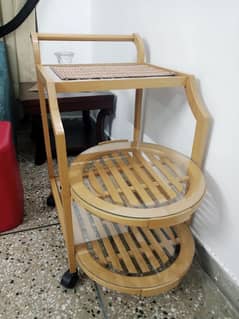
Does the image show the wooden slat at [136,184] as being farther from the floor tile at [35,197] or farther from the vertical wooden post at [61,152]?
the floor tile at [35,197]

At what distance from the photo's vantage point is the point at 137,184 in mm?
723

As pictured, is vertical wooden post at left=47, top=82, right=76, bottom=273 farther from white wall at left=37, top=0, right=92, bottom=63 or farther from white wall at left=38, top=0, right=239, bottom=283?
white wall at left=37, top=0, right=92, bottom=63

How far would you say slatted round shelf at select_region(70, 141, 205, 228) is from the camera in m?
0.58

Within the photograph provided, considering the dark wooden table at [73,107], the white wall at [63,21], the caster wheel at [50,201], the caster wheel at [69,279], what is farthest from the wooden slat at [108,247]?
the white wall at [63,21]

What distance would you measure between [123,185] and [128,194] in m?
0.05

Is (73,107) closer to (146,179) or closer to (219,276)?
(146,179)

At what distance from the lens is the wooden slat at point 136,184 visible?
65 cm

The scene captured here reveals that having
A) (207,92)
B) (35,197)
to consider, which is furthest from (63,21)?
(207,92)

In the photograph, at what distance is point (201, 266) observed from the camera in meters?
0.85

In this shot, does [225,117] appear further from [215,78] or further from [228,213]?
[228,213]

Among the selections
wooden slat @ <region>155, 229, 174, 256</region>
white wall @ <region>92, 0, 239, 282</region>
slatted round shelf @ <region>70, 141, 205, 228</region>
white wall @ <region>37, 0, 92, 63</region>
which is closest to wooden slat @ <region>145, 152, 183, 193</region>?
slatted round shelf @ <region>70, 141, 205, 228</region>

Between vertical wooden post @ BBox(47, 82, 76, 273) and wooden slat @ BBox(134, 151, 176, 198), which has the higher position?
vertical wooden post @ BBox(47, 82, 76, 273)

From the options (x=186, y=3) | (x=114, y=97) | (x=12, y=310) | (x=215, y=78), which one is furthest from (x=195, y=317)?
(x=114, y=97)

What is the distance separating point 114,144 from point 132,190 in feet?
0.86
